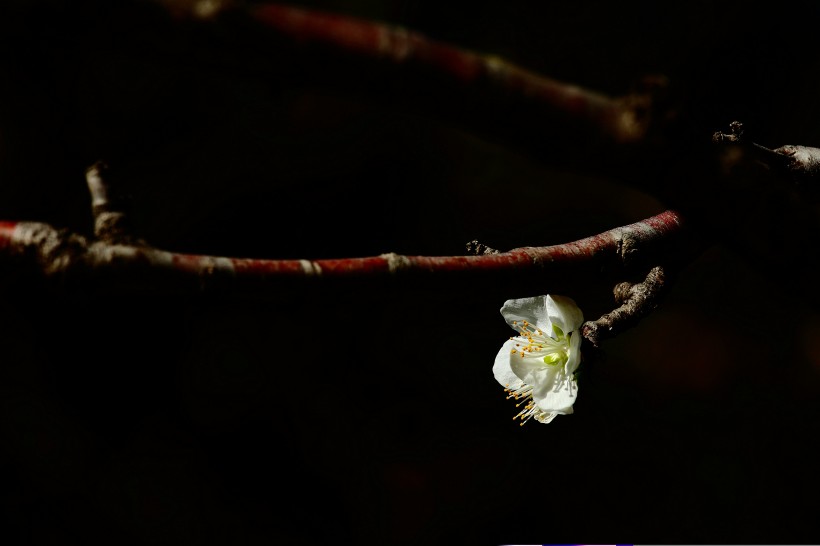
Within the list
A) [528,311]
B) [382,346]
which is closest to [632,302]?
[528,311]

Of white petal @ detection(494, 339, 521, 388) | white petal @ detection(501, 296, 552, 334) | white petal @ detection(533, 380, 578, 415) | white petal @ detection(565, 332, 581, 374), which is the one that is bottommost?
white petal @ detection(533, 380, 578, 415)

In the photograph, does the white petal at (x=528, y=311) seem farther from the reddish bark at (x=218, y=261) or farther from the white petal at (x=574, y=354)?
the reddish bark at (x=218, y=261)

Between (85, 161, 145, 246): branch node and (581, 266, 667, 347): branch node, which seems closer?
(85, 161, 145, 246): branch node

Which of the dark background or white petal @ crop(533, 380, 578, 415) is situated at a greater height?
the dark background

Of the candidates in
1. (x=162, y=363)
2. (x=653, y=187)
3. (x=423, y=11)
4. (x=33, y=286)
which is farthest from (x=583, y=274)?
(x=162, y=363)

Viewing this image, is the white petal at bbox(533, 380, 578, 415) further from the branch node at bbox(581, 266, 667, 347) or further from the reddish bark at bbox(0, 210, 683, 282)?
the reddish bark at bbox(0, 210, 683, 282)

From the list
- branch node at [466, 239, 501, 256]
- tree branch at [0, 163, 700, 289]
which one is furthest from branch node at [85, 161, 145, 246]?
branch node at [466, 239, 501, 256]
